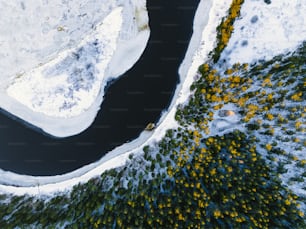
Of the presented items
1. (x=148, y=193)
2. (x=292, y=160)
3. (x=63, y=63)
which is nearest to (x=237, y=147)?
(x=292, y=160)

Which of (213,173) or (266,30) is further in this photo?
(266,30)

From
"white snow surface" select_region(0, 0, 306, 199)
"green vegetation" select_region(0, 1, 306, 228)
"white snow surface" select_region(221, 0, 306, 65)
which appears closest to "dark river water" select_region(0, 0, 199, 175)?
"white snow surface" select_region(0, 0, 306, 199)

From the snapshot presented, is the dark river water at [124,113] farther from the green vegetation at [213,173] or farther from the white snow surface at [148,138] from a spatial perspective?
the green vegetation at [213,173]

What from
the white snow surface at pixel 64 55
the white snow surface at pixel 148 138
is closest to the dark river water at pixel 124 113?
the white snow surface at pixel 148 138

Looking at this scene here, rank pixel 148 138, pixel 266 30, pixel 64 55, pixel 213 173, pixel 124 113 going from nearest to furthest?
pixel 213 173
pixel 266 30
pixel 64 55
pixel 148 138
pixel 124 113

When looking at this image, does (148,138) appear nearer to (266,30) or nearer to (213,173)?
(213,173)

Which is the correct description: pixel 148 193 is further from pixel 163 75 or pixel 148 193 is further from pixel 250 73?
pixel 250 73

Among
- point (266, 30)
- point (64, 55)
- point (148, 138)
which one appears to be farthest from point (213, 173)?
point (64, 55)
